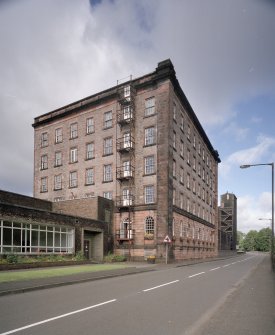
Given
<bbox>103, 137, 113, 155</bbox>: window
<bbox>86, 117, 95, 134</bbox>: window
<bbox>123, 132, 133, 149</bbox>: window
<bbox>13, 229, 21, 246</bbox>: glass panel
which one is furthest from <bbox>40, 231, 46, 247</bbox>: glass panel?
<bbox>86, 117, 95, 134</bbox>: window

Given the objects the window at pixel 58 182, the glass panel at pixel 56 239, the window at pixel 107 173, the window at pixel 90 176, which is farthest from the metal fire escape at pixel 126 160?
the window at pixel 58 182

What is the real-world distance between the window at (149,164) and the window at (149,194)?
171 cm

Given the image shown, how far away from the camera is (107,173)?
A: 41500 mm

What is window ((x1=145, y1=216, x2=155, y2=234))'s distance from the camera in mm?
36625

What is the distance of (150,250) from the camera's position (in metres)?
36.0

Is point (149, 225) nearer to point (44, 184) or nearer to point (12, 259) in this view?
point (12, 259)

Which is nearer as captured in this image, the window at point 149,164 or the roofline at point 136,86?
the window at point 149,164

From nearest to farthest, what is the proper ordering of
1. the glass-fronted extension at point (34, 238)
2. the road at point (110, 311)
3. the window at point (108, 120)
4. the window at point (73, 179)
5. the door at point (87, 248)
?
the road at point (110, 311), the glass-fronted extension at point (34, 238), the door at point (87, 248), the window at point (108, 120), the window at point (73, 179)

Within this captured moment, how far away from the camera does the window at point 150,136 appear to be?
126 feet

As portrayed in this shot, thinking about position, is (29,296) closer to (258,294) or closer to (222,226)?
(258,294)

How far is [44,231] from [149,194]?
12.6m

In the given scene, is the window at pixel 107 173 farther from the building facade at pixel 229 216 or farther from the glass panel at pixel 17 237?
the building facade at pixel 229 216

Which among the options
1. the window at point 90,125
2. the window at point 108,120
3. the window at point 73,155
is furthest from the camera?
the window at point 73,155

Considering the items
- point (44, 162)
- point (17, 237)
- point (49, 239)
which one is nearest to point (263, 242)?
point (44, 162)
